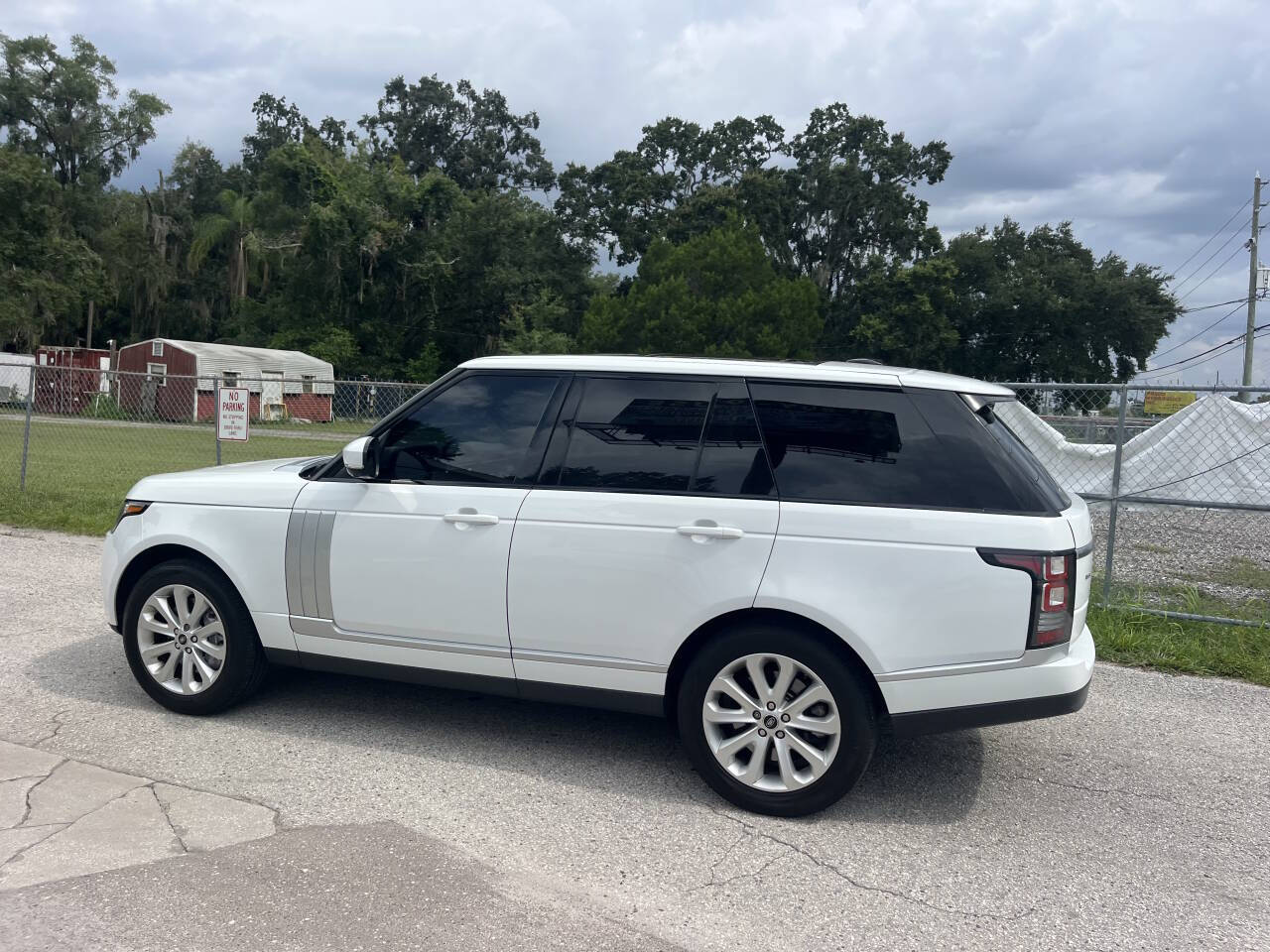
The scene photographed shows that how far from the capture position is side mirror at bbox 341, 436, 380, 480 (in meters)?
4.63

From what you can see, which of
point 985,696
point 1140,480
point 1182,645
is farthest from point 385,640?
point 1140,480

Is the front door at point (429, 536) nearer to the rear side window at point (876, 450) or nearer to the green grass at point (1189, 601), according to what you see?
the rear side window at point (876, 450)

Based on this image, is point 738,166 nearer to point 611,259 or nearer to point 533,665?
point 611,259

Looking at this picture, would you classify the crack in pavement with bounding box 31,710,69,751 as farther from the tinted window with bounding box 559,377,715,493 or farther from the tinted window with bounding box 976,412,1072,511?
the tinted window with bounding box 976,412,1072,511

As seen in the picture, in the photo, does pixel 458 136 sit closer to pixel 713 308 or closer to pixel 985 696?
pixel 713 308

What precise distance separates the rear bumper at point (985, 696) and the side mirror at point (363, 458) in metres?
2.52

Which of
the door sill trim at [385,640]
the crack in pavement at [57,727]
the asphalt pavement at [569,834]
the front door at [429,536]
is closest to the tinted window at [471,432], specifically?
the front door at [429,536]

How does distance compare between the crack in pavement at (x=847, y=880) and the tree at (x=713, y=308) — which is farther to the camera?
the tree at (x=713, y=308)

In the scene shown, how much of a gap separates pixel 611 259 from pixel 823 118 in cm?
1512

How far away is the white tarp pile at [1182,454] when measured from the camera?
8.63 m

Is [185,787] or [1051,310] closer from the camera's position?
[185,787]

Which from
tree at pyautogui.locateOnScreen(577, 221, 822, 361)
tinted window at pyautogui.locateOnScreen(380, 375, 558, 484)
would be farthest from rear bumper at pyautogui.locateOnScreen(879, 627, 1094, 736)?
tree at pyautogui.locateOnScreen(577, 221, 822, 361)

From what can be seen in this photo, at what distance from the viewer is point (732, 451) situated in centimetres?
425

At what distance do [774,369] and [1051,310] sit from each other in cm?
5697
